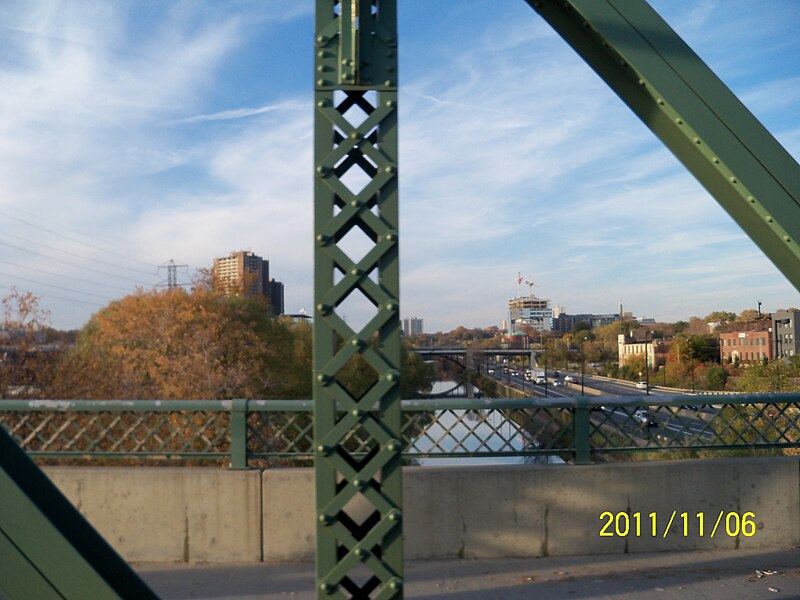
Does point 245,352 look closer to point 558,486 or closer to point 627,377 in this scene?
point 558,486

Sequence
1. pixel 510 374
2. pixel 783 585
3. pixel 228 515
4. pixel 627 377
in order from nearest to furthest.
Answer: pixel 783 585, pixel 228 515, pixel 627 377, pixel 510 374

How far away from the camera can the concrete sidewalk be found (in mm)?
5465

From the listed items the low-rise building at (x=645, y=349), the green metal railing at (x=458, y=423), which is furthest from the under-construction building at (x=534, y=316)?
the green metal railing at (x=458, y=423)

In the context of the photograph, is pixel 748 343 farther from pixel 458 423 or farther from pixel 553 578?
pixel 553 578

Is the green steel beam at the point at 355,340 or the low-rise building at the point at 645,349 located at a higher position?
the green steel beam at the point at 355,340

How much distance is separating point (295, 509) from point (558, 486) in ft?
7.87

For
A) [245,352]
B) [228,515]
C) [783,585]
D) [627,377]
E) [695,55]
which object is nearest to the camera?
[695,55]

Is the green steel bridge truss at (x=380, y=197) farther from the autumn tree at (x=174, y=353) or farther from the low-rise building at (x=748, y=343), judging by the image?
the low-rise building at (x=748, y=343)

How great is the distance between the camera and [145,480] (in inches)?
244

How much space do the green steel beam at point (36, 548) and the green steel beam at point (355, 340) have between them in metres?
0.78

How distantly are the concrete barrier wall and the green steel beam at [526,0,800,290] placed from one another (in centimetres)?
414

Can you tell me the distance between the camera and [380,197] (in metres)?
2.49

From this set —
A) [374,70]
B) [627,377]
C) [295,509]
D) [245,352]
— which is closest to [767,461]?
[295,509]

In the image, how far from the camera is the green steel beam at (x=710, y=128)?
2.46m
